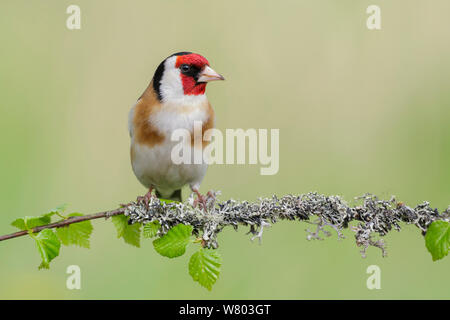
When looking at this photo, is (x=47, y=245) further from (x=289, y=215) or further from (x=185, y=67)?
(x=185, y=67)

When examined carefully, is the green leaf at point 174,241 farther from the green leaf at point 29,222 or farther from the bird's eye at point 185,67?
the bird's eye at point 185,67

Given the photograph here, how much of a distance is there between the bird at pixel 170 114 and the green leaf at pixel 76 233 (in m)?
0.99

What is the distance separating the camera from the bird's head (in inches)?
111

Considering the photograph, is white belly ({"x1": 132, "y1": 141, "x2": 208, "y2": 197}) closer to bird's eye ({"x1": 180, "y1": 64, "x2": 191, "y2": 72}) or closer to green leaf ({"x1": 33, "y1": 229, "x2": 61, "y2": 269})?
bird's eye ({"x1": 180, "y1": 64, "x2": 191, "y2": 72})

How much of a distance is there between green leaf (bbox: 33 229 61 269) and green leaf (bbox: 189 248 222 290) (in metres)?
0.41

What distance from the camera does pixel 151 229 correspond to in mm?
1815

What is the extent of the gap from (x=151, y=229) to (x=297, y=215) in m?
0.47

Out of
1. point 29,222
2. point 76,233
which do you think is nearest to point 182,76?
point 76,233

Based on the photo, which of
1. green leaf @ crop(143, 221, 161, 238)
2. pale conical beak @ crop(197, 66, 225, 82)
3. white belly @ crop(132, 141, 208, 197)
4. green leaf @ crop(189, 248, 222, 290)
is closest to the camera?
green leaf @ crop(189, 248, 222, 290)

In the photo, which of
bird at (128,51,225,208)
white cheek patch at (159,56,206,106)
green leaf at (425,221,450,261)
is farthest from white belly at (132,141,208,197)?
green leaf at (425,221,450,261)

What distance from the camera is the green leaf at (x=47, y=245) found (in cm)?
165

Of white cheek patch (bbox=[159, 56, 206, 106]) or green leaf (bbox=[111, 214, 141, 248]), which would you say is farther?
white cheek patch (bbox=[159, 56, 206, 106])

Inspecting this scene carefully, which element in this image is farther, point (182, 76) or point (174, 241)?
point (182, 76)

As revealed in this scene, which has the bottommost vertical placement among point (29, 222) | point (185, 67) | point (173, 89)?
point (29, 222)
